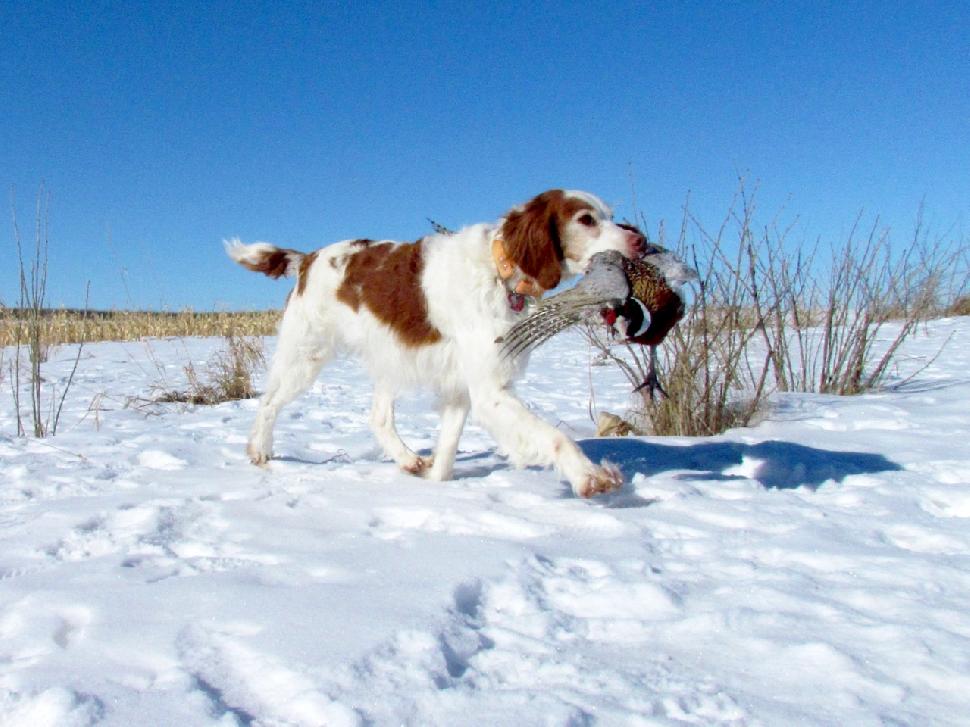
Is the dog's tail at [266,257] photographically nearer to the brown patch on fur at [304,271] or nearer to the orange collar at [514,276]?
the brown patch on fur at [304,271]

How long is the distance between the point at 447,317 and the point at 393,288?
14.4 inches

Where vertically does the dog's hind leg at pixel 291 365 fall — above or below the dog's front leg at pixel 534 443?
above

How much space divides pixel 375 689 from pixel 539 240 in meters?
2.08

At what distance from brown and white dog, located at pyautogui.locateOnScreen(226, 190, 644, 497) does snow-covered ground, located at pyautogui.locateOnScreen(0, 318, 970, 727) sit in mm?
192

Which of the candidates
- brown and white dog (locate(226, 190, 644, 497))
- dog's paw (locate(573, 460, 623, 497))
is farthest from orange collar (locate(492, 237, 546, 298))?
dog's paw (locate(573, 460, 623, 497))

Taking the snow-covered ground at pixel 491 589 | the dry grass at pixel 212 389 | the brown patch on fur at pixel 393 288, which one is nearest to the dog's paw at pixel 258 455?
the snow-covered ground at pixel 491 589

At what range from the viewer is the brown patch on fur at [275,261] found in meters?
4.30

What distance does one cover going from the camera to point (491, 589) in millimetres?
1948

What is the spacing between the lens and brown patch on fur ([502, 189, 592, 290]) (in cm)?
315

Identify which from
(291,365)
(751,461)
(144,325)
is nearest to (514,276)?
(751,461)

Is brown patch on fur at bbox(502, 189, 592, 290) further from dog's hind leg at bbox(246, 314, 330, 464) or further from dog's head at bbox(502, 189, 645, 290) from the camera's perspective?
dog's hind leg at bbox(246, 314, 330, 464)

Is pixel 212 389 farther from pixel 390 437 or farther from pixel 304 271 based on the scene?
pixel 390 437

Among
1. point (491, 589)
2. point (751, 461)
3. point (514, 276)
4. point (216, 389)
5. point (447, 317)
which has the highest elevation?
→ point (514, 276)

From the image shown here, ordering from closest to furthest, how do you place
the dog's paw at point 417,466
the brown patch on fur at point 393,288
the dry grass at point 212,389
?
1. the brown patch on fur at point 393,288
2. the dog's paw at point 417,466
3. the dry grass at point 212,389
